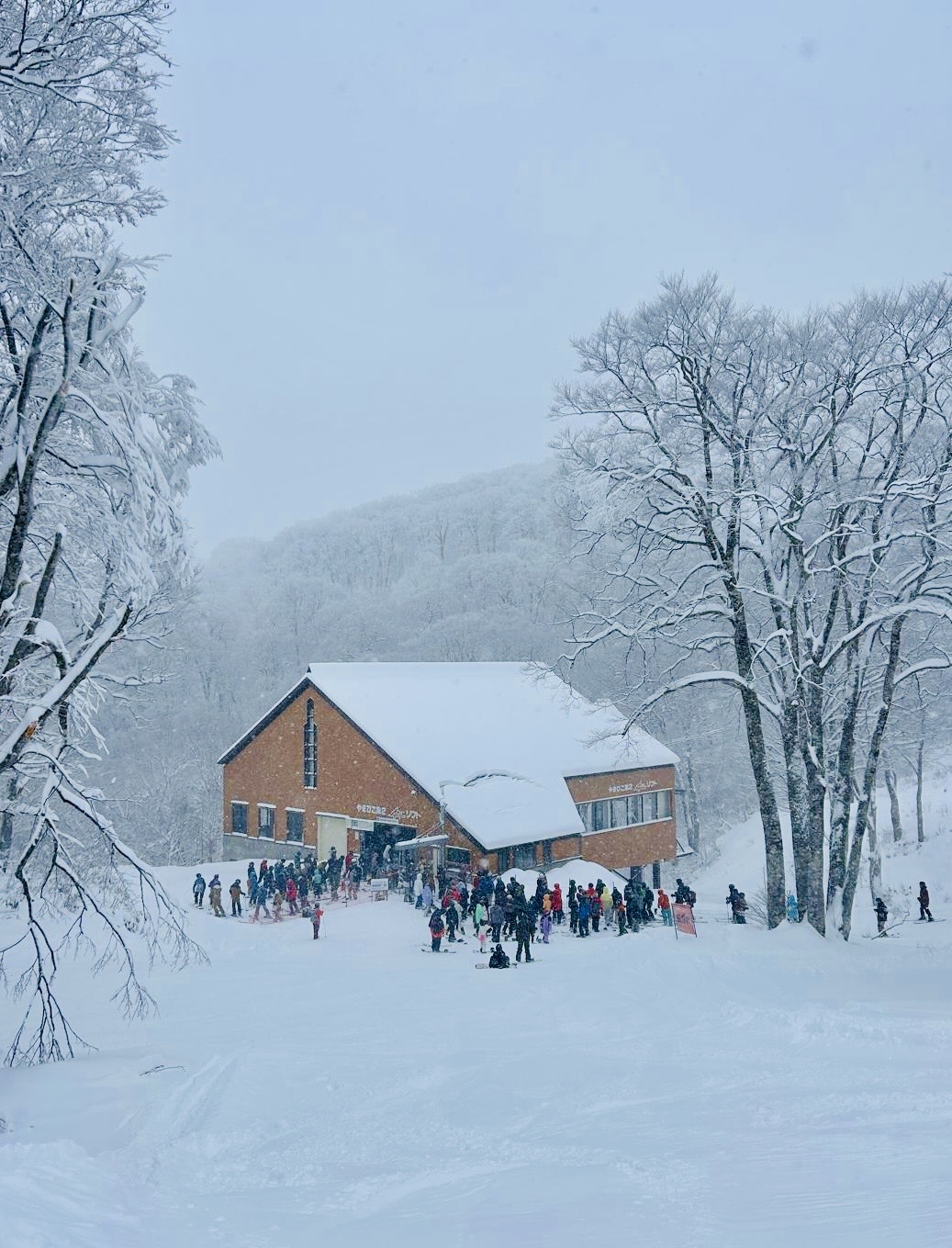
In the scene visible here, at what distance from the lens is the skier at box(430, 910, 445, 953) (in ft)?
Answer: 63.8

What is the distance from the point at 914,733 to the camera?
1163 inches

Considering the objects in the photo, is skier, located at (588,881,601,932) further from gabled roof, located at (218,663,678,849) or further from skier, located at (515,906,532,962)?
gabled roof, located at (218,663,678,849)

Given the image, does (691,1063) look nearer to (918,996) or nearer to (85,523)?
(918,996)

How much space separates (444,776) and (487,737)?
4177mm

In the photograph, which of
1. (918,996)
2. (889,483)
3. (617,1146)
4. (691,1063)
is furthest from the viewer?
(889,483)

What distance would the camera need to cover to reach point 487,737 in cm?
3359

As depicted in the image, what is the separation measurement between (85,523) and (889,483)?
13463 mm

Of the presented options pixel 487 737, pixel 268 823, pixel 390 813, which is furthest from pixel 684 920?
pixel 268 823

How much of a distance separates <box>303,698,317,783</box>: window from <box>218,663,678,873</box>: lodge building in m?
0.05

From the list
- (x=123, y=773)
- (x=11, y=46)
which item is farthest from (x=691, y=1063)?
(x=123, y=773)

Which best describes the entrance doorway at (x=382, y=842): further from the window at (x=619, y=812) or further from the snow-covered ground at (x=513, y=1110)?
the snow-covered ground at (x=513, y=1110)

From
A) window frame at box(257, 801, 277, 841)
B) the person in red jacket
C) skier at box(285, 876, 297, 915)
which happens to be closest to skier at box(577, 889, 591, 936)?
the person in red jacket

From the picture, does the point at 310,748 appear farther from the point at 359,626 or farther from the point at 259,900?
the point at 359,626

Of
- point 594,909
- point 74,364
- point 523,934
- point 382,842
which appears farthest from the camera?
point 382,842
